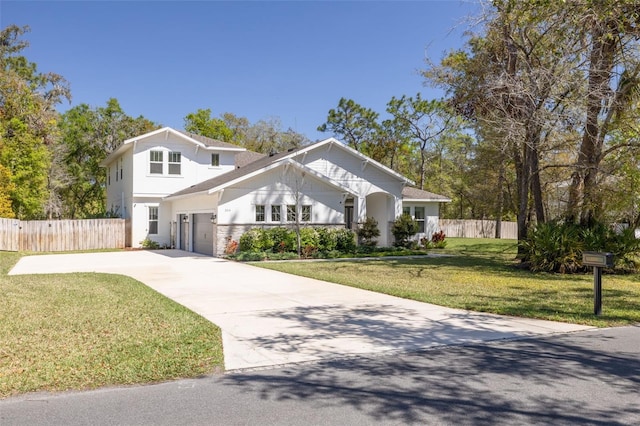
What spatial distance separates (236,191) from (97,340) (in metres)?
14.5

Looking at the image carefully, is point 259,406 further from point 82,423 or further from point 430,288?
point 430,288

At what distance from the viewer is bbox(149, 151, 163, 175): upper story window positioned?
25.6 m

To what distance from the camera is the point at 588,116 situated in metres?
14.5

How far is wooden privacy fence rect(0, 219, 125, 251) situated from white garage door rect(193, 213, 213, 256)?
15.6ft

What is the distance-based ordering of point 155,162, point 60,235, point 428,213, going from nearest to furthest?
point 60,235 < point 155,162 < point 428,213

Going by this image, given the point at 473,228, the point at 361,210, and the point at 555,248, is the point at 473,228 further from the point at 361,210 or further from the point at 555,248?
the point at 555,248

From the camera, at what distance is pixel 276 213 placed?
21516 millimetres

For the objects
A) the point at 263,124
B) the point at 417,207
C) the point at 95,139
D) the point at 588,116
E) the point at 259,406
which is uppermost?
the point at 263,124

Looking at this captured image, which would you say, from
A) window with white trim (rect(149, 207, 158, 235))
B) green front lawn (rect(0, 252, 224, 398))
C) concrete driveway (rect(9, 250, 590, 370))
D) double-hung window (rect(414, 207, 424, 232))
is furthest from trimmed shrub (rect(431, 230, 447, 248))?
green front lawn (rect(0, 252, 224, 398))

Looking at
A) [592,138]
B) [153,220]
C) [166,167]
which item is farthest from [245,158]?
[592,138]

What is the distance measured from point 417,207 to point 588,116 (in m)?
14.0

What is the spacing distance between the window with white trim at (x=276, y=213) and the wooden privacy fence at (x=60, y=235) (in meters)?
9.21

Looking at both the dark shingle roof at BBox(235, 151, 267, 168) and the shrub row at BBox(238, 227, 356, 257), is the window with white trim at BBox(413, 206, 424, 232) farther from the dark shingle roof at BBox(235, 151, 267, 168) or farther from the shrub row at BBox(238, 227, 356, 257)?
the dark shingle roof at BBox(235, 151, 267, 168)

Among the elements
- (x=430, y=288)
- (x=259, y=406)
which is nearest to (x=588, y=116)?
(x=430, y=288)
